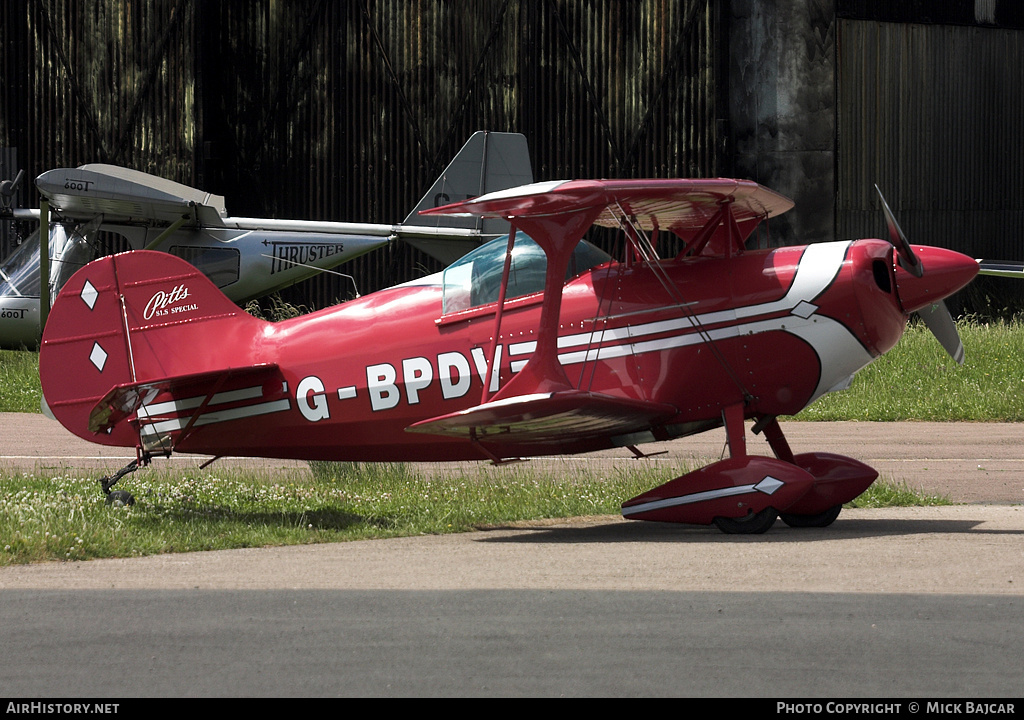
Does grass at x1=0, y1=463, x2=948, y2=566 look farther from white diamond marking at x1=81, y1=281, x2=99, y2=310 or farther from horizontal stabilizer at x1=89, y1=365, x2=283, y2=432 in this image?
white diamond marking at x1=81, y1=281, x2=99, y2=310

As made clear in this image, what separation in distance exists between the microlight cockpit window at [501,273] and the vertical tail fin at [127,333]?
1.93 m

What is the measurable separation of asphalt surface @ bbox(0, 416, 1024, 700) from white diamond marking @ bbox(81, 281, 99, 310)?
10.2 feet

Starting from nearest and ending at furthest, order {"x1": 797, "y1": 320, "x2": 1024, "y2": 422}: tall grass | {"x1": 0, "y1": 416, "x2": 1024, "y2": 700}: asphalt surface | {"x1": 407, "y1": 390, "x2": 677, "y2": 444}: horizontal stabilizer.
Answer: {"x1": 0, "y1": 416, "x2": 1024, "y2": 700}: asphalt surface, {"x1": 407, "y1": 390, "x2": 677, "y2": 444}: horizontal stabilizer, {"x1": 797, "y1": 320, "x2": 1024, "y2": 422}: tall grass

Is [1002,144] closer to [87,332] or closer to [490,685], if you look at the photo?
[87,332]

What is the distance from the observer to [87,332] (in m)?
11.0

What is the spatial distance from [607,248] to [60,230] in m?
11.1

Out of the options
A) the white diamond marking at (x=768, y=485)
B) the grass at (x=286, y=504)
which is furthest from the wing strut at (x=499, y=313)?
the white diamond marking at (x=768, y=485)

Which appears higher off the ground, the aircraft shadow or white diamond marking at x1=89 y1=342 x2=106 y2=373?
white diamond marking at x1=89 y1=342 x2=106 y2=373

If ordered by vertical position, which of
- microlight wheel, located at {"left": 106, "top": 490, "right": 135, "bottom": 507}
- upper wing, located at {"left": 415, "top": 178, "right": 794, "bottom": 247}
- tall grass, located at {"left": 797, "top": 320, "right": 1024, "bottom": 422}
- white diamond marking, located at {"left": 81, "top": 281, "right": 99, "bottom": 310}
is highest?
upper wing, located at {"left": 415, "top": 178, "right": 794, "bottom": 247}

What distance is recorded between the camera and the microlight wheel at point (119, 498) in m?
10.5

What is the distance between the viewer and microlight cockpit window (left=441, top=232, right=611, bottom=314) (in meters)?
10.1

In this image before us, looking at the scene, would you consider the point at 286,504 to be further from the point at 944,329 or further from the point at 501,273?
the point at 944,329

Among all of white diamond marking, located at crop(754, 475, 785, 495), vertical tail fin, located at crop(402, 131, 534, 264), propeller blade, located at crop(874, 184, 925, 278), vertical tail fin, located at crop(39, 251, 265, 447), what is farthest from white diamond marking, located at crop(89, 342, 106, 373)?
vertical tail fin, located at crop(402, 131, 534, 264)

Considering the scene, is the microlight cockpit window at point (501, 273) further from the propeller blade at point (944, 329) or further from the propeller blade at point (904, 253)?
the propeller blade at point (944, 329)
